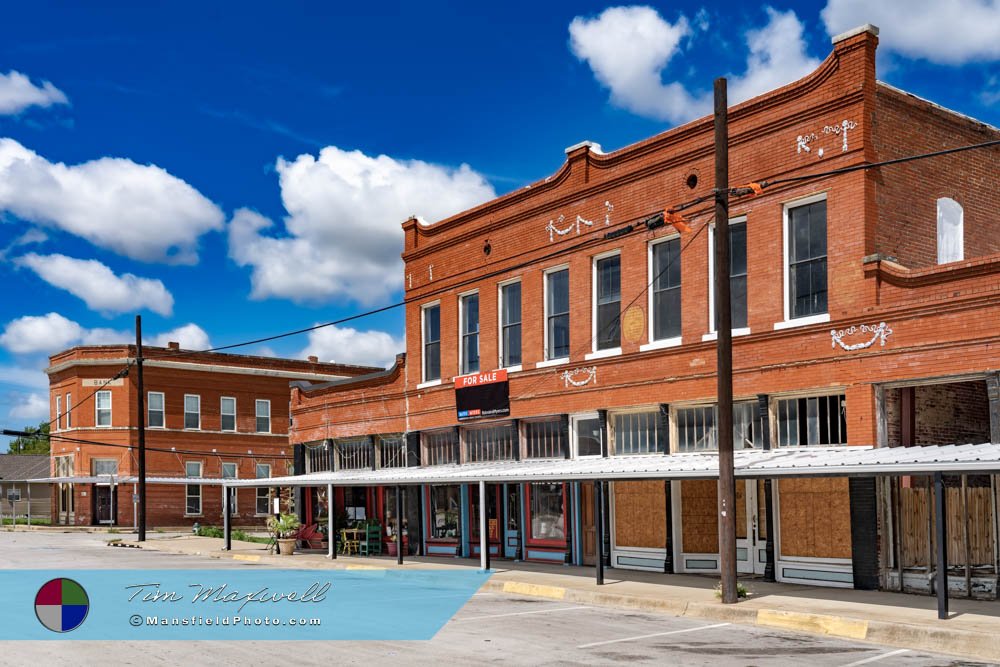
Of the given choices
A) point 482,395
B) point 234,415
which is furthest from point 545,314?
point 234,415

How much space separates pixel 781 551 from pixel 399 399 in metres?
13.4

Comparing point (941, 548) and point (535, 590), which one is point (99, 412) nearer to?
point (535, 590)

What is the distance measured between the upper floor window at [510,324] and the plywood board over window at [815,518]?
28.0ft

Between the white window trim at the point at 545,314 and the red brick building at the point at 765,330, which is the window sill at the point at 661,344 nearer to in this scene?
the red brick building at the point at 765,330

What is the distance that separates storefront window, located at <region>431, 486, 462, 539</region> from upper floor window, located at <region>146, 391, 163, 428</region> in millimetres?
30641

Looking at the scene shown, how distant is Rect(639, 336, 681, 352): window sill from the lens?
21.2m

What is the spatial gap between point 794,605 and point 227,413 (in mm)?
46290

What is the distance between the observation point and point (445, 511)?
28047mm

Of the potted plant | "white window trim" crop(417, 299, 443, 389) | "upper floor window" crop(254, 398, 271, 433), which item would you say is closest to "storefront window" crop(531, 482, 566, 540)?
"white window trim" crop(417, 299, 443, 389)

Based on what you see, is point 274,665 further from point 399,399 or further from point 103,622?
point 399,399

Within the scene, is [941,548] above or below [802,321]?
below

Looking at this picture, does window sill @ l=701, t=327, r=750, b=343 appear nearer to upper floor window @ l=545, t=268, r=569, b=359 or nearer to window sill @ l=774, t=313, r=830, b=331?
window sill @ l=774, t=313, r=830, b=331

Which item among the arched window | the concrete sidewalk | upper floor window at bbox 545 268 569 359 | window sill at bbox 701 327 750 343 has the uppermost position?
the arched window

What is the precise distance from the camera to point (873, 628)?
1344 cm
